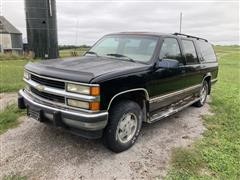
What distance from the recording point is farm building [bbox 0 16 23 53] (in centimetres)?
3996

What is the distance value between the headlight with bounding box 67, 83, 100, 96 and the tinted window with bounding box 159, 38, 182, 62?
Result: 1.72 metres

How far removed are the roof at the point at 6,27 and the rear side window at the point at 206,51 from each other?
40.6m

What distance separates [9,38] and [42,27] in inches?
838

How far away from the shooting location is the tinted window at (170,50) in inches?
179

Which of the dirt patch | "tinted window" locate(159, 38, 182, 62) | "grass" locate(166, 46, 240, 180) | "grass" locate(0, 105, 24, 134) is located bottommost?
"grass" locate(166, 46, 240, 180)

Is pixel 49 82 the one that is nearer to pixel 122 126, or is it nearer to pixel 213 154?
pixel 122 126

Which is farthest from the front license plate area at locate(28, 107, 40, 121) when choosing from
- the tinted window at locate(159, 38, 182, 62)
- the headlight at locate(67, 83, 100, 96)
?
the tinted window at locate(159, 38, 182, 62)

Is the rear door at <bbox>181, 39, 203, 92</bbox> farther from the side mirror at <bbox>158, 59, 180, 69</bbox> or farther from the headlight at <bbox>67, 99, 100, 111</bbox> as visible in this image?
the headlight at <bbox>67, 99, 100, 111</bbox>

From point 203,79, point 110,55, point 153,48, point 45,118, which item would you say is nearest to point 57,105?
point 45,118

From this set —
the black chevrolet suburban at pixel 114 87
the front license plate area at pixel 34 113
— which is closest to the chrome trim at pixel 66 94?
the black chevrolet suburban at pixel 114 87

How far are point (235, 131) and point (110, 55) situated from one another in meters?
2.98

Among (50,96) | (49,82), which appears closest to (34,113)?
(50,96)

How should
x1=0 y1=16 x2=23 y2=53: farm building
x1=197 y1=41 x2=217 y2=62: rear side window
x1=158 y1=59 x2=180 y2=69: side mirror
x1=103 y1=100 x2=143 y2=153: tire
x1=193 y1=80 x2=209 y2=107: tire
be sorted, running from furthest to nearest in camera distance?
x1=0 y1=16 x2=23 y2=53: farm building
x1=193 y1=80 x2=209 y2=107: tire
x1=197 y1=41 x2=217 y2=62: rear side window
x1=158 y1=59 x2=180 y2=69: side mirror
x1=103 y1=100 x2=143 y2=153: tire

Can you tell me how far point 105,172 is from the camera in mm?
3316
